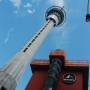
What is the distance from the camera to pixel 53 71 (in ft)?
129

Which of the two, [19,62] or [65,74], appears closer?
[19,62]

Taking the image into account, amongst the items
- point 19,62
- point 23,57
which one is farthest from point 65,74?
point 19,62

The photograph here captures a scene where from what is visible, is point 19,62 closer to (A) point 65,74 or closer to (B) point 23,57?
(B) point 23,57

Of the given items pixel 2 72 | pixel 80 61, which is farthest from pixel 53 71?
pixel 2 72

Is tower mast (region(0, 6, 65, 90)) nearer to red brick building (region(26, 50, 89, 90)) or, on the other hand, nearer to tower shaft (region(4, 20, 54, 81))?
tower shaft (region(4, 20, 54, 81))

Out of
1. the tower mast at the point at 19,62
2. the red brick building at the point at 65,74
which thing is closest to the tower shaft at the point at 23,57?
the tower mast at the point at 19,62

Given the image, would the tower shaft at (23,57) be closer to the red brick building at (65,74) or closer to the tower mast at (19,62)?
the tower mast at (19,62)

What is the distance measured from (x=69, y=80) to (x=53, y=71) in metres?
2.83

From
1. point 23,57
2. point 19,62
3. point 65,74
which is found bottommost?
point 19,62

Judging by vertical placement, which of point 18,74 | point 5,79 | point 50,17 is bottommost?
point 5,79

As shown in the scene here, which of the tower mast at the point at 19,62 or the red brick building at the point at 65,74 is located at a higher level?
the red brick building at the point at 65,74

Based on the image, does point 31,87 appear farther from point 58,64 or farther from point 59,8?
point 59,8

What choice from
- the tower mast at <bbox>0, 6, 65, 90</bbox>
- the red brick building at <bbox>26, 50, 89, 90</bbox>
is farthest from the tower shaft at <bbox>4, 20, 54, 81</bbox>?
the red brick building at <bbox>26, 50, 89, 90</bbox>

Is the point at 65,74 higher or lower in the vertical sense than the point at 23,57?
higher
